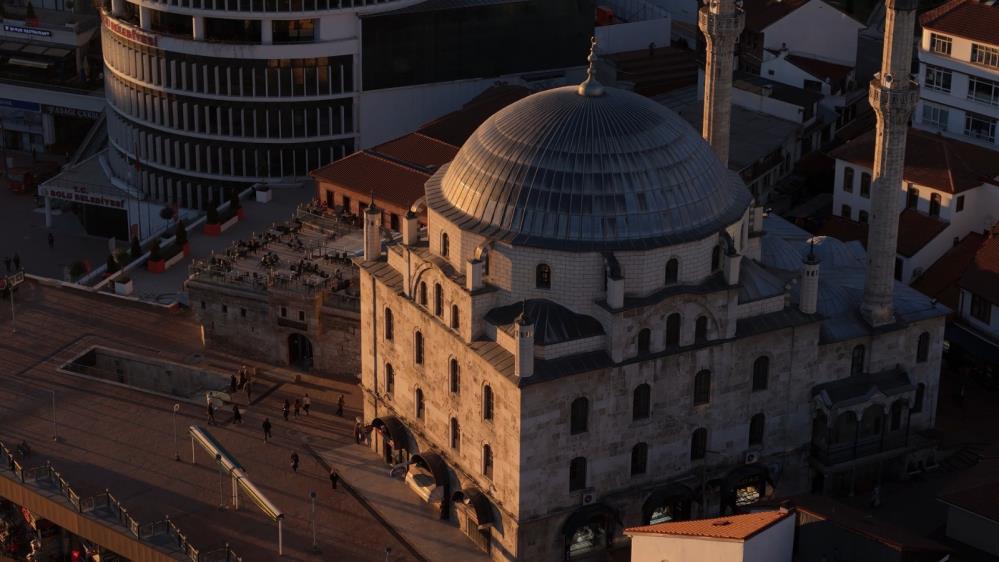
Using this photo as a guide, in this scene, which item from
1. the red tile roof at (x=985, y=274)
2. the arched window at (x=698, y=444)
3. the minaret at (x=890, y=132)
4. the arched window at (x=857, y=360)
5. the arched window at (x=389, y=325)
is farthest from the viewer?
the red tile roof at (x=985, y=274)

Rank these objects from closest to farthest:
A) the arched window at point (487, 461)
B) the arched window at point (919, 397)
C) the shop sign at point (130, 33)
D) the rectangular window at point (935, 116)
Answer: the arched window at point (487, 461), the arched window at point (919, 397), the rectangular window at point (935, 116), the shop sign at point (130, 33)

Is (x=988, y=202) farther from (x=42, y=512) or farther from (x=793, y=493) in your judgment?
(x=42, y=512)

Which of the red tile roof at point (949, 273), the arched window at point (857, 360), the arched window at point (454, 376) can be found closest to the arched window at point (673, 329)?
the arched window at point (454, 376)

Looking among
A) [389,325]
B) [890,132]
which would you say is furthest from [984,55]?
[389,325]

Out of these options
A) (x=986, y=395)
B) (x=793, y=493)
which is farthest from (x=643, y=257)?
(x=986, y=395)

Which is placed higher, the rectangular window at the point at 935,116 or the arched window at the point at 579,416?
the rectangular window at the point at 935,116

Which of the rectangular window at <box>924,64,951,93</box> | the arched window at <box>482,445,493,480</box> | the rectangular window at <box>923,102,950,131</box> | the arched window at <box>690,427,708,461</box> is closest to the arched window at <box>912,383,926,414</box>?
the arched window at <box>690,427,708,461</box>

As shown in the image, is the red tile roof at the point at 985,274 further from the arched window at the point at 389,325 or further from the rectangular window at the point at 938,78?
the arched window at the point at 389,325
